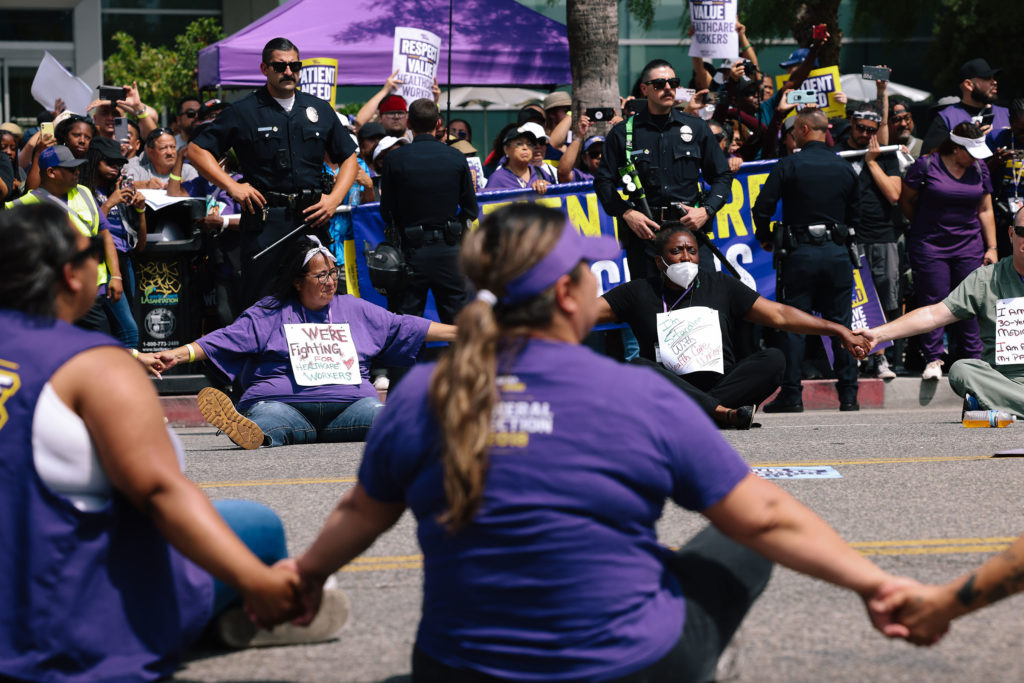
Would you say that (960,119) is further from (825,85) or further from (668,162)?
(668,162)

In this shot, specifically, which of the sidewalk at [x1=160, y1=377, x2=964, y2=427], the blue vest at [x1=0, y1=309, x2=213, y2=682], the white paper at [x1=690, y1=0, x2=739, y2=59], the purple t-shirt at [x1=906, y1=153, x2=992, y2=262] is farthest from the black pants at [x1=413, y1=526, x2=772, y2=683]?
the white paper at [x1=690, y1=0, x2=739, y2=59]

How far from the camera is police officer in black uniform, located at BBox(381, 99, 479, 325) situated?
34.1ft

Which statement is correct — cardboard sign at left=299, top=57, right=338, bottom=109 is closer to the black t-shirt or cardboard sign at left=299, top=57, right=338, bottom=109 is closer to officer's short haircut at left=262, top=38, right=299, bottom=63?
officer's short haircut at left=262, top=38, right=299, bottom=63

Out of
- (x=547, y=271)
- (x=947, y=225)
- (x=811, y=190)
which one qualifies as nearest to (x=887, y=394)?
(x=947, y=225)

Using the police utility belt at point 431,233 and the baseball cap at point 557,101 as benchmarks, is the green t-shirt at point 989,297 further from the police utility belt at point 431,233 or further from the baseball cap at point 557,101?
the baseball cap at point 557,101

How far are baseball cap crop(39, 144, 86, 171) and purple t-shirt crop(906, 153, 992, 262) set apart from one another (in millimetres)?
6694

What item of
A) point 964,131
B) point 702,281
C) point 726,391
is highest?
point 964,131

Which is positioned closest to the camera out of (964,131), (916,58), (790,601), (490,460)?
(490,460)

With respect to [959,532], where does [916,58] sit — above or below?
above

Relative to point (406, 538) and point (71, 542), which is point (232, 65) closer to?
point (406, 538)

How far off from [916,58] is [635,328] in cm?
2450

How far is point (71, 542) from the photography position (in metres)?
3.23

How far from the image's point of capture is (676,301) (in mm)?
9109

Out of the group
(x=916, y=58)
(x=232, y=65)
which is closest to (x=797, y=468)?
(x=232, y=65)
